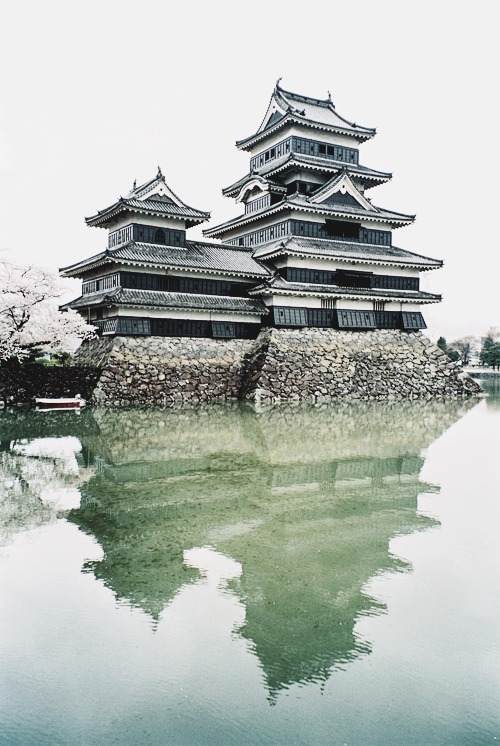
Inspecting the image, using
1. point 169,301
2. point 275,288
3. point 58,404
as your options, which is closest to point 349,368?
point 275,288

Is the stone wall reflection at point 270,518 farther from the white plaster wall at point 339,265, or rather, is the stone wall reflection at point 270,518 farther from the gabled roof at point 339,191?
the gabled roof at point 339,191

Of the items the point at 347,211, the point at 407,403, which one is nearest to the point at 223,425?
the point at 407,403

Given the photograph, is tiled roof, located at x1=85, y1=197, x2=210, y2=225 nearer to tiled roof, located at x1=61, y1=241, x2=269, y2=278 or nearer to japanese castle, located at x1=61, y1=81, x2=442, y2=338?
japanese castle, located at x1=61, y1=81, x2=442, y2=338

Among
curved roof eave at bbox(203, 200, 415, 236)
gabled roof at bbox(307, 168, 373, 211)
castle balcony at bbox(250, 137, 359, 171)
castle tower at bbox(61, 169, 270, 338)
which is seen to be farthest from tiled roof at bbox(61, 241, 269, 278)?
castle balcony at bbox(250, 137, 359, 171)

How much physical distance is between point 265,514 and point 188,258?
73.4ft

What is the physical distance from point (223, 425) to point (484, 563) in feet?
42.2

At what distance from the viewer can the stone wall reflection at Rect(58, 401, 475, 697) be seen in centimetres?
575

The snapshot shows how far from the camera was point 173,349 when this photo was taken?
92.9 feet

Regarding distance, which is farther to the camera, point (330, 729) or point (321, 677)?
point (321, 677)

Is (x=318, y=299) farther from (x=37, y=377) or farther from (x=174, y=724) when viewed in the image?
(x=174, y=724)

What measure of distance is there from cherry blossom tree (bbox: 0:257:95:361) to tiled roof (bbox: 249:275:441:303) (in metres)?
9.88

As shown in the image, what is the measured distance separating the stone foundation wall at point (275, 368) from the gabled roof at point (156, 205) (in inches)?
258

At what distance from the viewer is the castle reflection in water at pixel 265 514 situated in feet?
19.0

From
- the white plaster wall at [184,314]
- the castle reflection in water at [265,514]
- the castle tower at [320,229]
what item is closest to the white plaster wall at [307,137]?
the castle tower at [320,229]
